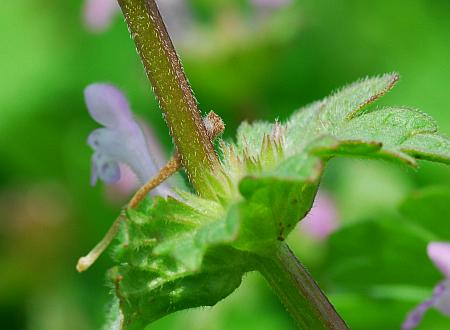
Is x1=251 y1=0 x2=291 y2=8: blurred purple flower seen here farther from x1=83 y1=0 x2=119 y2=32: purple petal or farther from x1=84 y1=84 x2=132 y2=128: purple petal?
x1=84 y1=84 x2=132 y2=128: purple petal

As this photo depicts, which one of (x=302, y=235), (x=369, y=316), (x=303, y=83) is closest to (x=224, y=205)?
(x=369, y=316)

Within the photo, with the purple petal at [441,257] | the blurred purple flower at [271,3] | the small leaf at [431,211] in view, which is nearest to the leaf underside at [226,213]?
the purple petal at [441,257]

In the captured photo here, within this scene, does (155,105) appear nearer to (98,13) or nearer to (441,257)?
(98,13)

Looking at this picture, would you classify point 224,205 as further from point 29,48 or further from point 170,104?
point 29,48

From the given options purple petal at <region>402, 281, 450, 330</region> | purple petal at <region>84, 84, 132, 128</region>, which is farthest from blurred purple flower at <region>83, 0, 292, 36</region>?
purple petal at <region>402, 281, 450, 330</region>

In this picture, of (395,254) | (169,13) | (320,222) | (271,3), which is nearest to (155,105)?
(169,13)

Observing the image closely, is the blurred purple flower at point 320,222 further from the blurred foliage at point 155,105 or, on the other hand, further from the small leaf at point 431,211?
the small leaf at point 431,211

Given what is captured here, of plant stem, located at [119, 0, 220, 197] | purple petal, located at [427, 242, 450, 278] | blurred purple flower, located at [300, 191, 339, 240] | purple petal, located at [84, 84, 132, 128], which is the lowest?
purple petal, located at [427, 242, 450, 278]

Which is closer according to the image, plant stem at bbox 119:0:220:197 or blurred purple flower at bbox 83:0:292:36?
plant stem at bbox 119:0:220:197
